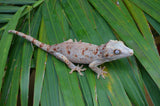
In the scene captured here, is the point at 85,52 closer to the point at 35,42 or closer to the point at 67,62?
the point at 67,62

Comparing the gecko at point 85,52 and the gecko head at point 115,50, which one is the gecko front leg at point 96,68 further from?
the gecko head at point 115,50

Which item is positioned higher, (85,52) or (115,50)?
(85,52)

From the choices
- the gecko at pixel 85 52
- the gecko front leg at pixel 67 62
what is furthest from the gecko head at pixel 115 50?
the gecko front leg at pixel 67 62

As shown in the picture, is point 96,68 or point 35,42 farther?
point 35,42

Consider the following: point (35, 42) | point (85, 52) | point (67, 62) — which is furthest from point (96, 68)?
point (35, 42)

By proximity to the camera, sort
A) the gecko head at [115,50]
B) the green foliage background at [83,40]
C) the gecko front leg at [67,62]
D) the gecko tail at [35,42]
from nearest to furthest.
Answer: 1. the green foliage background at [83,40]
2. the gecko head at [115,50]
3. the gecko front leg at [67,62]
4. the gecko tail at [35,42]

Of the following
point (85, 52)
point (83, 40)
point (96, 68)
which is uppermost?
point (83, 40)

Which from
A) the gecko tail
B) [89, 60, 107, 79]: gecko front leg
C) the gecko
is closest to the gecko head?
the gecko

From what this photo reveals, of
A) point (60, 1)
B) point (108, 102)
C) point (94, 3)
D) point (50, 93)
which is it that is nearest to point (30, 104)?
point (50, 93)
